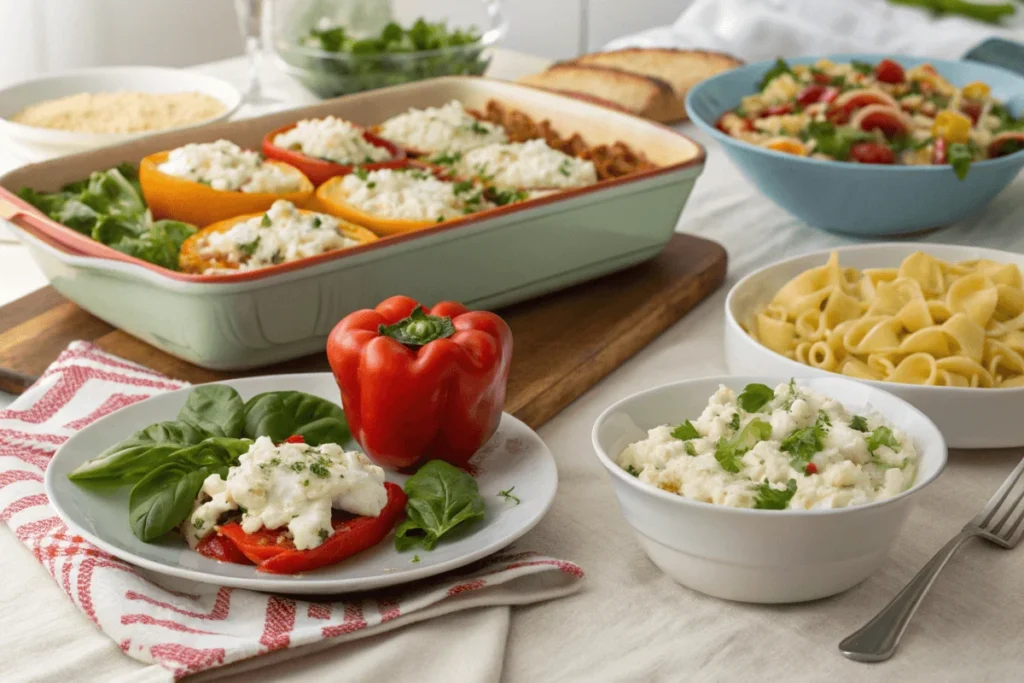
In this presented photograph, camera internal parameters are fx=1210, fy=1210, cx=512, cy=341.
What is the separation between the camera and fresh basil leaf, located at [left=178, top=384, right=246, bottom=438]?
1.88 m

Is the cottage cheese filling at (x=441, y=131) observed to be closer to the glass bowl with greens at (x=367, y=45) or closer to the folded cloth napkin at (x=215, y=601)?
the glass bowl with greens at (x=367, y=45)

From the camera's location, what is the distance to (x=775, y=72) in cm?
355

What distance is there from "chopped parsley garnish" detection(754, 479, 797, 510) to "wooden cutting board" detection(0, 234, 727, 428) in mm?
650

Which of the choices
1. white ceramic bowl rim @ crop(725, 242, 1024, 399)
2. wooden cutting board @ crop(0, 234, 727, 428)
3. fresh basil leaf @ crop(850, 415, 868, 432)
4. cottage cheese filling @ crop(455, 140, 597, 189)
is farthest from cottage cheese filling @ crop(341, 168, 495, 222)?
fresh basil leaf @ crop(850, 415, 868, 432)

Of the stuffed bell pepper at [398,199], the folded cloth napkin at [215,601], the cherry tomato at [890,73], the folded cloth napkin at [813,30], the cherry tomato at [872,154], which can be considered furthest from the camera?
the folded cloth napkin at [813,30]

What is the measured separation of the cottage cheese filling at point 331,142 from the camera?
116 inches

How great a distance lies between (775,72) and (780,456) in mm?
2180

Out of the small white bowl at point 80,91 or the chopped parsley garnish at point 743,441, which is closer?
the chopped parsley garnish at point 743,441

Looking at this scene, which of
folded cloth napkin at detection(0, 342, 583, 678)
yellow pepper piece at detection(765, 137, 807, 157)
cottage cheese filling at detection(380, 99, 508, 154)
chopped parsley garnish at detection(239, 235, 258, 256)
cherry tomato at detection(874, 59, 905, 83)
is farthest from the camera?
cherry tomato at detection(874, 59, 905, 83)

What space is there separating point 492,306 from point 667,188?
48 centimetres

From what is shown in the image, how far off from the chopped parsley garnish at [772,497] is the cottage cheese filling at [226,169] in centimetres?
151

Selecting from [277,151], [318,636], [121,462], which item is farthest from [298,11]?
[318,636]

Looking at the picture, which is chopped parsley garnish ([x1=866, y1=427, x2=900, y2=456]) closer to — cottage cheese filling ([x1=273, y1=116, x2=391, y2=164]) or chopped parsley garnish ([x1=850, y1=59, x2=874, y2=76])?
cottage cheese filling ([x1=273, y1=116, x2=391, y2=164])

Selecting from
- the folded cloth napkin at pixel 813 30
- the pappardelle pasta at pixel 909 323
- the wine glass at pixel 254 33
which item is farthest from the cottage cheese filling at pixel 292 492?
the folded cloth napkin at pixel 813 30
